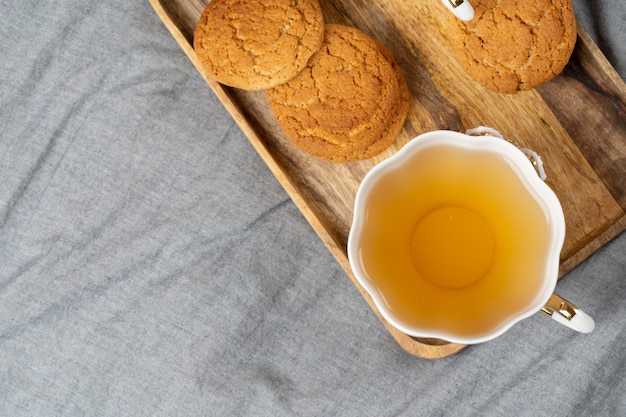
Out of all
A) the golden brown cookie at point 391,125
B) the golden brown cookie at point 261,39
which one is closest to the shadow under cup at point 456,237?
the golden brown cookie at point 391,125

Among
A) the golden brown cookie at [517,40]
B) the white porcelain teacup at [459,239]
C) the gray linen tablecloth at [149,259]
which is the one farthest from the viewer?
the gray linen tablecloth at [149,259]

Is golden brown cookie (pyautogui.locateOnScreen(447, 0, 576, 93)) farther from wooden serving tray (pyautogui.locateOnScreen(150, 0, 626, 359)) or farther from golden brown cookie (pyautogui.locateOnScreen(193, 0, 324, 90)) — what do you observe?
golden brown cookie (pyautogui.locateOnScreen(193, 0, 324, 90))

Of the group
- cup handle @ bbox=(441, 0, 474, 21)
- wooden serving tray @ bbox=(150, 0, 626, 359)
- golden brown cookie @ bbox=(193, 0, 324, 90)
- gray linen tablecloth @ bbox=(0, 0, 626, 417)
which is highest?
cup handle @ bbox=(441, 0, 474, 21)

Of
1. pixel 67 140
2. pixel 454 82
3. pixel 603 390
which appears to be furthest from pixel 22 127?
pixel 603 390

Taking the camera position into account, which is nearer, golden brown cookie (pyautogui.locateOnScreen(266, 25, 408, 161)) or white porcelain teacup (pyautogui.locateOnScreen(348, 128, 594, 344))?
white porcelain teacup (pyautogui.locateOnScreen(348, 128, 594, 344))

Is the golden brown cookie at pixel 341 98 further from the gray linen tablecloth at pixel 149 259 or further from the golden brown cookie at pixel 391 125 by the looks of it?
the gray linen tablecloth at pixel 149 259

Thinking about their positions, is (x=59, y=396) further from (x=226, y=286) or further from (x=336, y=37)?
(x=336, y=37)

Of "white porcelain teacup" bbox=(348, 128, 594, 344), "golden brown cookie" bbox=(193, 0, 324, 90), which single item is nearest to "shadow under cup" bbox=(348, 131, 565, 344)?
"white porcelain teacup" bbox=(348, 128, 594, 344)
